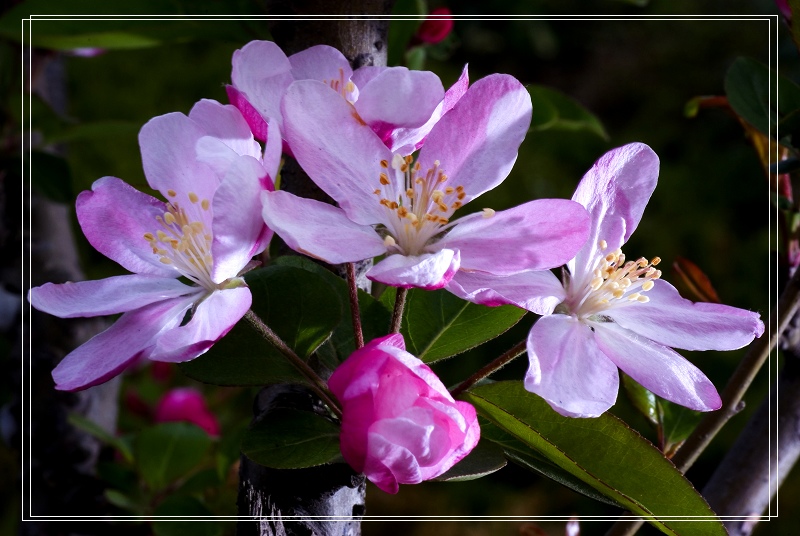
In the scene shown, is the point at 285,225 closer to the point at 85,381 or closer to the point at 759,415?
the point at 85,381


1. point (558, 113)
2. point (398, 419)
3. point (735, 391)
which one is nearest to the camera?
point (398, 419)

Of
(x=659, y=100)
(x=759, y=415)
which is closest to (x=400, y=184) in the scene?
(x=759, y=415)

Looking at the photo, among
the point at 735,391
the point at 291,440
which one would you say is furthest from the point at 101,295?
the point at 735,391

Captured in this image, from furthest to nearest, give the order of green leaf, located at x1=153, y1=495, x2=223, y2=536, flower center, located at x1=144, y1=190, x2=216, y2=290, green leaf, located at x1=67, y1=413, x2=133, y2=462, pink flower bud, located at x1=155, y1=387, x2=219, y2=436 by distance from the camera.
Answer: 1. pink flower bud, located at x1=155, y1=387, x2=219, y2=436
2. green leaf, located at x1=67, y1=413, x2=133, y2=462
3. green leaf, located at x1=153, y1=495, x2=223, y2=536
4. flower center, located at x1=144, y1=190, x2=216, y2=290

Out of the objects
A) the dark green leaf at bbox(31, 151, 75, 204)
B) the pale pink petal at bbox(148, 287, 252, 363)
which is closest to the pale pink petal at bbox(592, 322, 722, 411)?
the pale pink petal at bbox(148, 287, 252, 363)

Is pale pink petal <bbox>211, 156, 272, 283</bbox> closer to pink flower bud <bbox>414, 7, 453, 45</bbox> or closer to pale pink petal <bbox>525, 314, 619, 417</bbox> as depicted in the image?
pale pink petal <bbox>525, 314, 619, 417</bbox>

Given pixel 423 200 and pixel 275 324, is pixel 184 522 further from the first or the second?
pixel 423 200
